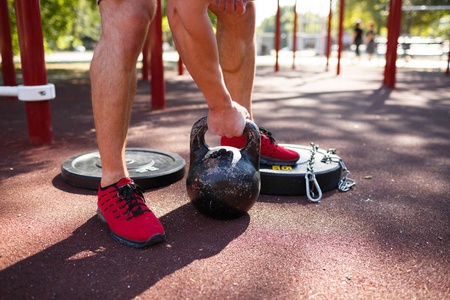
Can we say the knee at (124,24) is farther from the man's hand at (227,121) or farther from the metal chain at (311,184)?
the metal chain at (311,184)

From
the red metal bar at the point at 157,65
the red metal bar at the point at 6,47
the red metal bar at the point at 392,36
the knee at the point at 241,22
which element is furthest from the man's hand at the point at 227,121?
the red metal bar at the point at 392,36

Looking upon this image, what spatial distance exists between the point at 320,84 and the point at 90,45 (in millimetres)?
37907

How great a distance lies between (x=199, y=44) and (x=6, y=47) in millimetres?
4446

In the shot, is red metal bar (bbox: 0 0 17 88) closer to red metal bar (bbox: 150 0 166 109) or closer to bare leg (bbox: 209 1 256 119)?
red metal bar (bbox: 150 0 166 109)

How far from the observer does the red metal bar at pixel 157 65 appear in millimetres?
4309

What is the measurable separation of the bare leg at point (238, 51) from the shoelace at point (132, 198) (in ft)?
2.51

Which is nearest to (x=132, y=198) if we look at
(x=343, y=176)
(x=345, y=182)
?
(x=345, y=182)

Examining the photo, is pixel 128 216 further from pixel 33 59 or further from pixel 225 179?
pixel 33 59

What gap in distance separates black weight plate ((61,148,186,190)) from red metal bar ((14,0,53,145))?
2.21 ft

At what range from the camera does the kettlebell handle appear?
162 centimetres

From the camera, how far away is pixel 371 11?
100ft

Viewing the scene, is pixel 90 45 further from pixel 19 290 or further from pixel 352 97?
pixel 19 290

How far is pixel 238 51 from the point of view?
78.5 inches

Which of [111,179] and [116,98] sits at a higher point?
[116,98]
